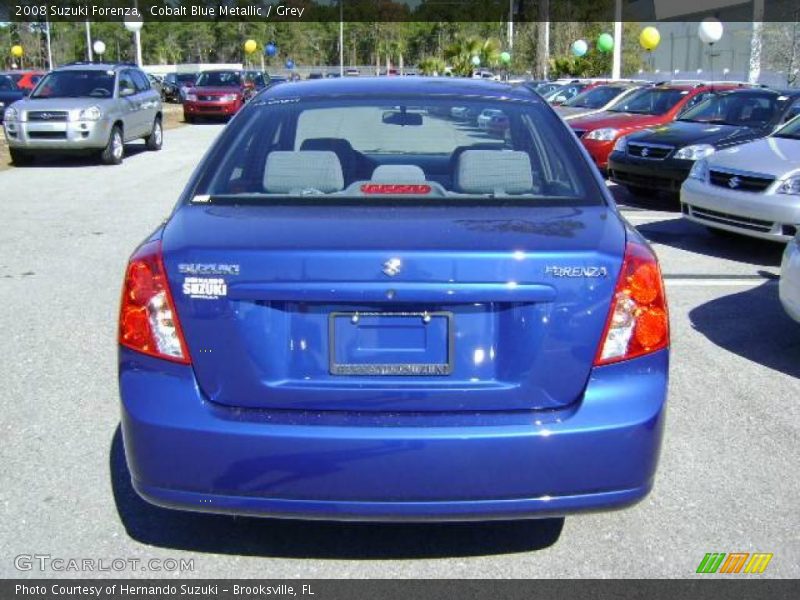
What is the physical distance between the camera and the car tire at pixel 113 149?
17516mm

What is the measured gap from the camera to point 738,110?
12961 millimetres

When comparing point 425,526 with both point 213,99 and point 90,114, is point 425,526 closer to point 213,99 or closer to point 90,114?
point 90,114

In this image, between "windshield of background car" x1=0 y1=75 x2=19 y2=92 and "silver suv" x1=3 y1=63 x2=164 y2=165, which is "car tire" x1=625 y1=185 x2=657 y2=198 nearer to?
"silver suv" x1=3 y1=63 x2=164 y2=165

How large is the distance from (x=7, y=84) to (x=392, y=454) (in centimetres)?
2749

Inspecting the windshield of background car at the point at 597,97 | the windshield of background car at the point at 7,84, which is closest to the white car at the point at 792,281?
the windshield of background car at the point at 597,97

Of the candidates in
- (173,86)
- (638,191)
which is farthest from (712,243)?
(173,86)

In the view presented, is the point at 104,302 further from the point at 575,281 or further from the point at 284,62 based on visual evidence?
the point at 284,62

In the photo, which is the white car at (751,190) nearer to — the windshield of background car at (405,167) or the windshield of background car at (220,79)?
the windshield of background car at (405,167)

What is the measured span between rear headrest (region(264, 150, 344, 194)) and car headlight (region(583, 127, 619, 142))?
38.7ft

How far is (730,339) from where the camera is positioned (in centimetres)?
636

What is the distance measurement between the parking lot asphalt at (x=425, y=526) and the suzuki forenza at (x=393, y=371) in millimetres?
499

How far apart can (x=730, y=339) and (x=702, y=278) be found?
6.11 feet

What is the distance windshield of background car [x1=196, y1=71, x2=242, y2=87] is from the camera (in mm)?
32094

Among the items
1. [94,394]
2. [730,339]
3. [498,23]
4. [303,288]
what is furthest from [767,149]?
[498,23]
